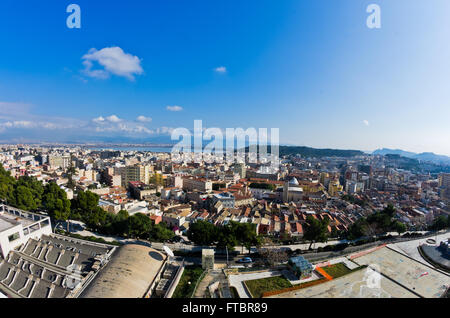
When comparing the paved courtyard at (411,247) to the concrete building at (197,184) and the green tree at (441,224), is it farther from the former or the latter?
the concrete building at (197,184)

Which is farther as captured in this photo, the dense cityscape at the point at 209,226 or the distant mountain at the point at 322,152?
the distant mountain at the point at 322,152

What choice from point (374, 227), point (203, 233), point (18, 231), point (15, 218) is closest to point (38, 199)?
point (15, 218)

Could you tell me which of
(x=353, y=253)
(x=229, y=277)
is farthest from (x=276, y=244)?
(x=229, y=277)

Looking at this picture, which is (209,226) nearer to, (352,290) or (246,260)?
(246,260)

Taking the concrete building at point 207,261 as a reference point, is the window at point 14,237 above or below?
above

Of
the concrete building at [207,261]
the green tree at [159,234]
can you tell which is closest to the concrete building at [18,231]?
the green tree at [159,234]

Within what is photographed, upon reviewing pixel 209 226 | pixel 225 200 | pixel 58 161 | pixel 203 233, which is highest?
pixel 58 161

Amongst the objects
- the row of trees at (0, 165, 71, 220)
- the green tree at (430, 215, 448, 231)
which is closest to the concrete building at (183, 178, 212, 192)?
the row of trees at (0, 165, 71, 220)
